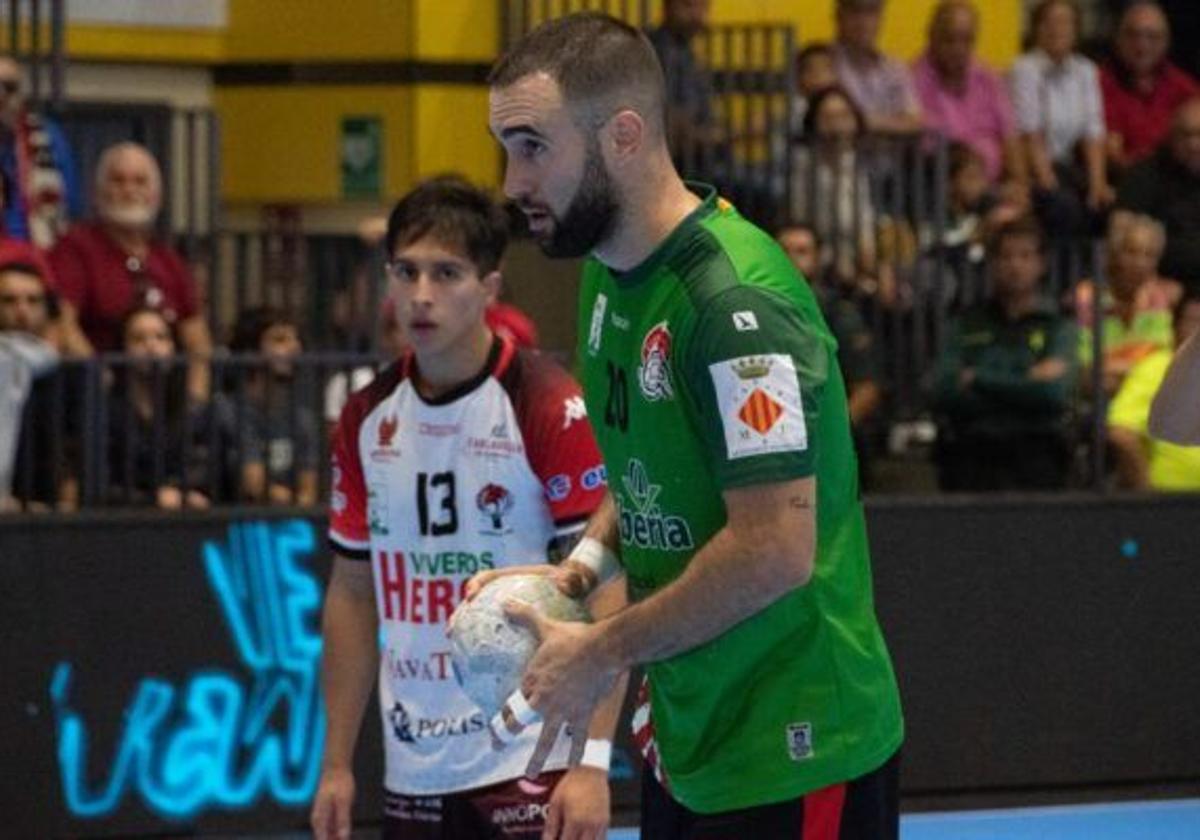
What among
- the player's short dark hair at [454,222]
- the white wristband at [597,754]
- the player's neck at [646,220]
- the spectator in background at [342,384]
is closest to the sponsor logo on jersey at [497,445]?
the player's short dark hair at [454,222]

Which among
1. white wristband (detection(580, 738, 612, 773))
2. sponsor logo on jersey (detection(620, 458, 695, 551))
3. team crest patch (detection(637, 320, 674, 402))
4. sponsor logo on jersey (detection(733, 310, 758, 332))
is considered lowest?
white wristband (detection(580, 738, 612, 773))

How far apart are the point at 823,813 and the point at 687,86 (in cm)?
901

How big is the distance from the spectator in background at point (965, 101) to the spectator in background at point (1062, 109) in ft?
0.46

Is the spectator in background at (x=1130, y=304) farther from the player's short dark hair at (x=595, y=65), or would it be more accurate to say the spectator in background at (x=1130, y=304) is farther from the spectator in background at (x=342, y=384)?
the player's short dark hair at (x=595, y=65)

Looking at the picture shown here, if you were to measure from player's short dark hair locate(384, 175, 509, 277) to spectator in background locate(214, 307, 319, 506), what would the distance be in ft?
13.0

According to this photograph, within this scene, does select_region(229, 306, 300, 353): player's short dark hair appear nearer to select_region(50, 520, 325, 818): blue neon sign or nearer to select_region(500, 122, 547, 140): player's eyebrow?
select_region(50, 520, 325, 818): blue neon sign

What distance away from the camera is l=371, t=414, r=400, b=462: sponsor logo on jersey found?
20.8 ft

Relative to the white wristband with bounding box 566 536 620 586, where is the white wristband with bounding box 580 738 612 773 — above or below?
below

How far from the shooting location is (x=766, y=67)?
13.5m

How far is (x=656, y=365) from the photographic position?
4.61 metres

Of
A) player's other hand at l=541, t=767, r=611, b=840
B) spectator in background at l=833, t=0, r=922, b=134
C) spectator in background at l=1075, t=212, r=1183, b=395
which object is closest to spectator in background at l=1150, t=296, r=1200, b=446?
player's other hand at l=541, t=767, r=611, b=840

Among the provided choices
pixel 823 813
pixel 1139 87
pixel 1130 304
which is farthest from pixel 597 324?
pixel 1139 87

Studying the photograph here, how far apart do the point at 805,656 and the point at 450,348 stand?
1.85 metres

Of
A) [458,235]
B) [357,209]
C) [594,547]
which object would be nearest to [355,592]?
[458,235]
